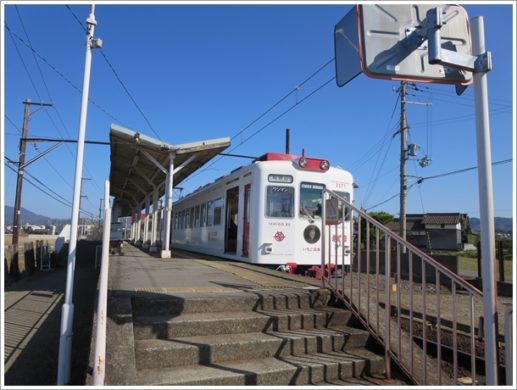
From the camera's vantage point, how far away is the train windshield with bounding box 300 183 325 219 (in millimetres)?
9492

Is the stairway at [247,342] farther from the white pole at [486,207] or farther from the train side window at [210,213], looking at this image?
the train side window at [210,213]

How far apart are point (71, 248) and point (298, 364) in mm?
2281

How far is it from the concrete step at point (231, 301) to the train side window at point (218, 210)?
23.7 feet

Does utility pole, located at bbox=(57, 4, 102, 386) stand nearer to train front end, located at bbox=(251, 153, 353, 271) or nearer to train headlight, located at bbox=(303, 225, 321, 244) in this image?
train front end, located at bbox=(251, 153, 353, 271)

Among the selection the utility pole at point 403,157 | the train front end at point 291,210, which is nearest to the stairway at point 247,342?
the train front end at point 291,210

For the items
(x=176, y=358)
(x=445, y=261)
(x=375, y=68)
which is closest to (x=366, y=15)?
(x=375, y=68)

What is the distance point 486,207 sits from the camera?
2666 mm

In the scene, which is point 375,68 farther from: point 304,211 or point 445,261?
point 445,261

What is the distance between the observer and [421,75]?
3.09 m

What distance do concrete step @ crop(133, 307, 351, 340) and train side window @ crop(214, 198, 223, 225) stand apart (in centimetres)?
772

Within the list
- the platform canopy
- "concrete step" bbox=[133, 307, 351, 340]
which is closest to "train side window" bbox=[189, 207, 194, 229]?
the platform canopy

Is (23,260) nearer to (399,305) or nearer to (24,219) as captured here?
(399,305)

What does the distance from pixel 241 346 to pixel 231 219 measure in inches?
328

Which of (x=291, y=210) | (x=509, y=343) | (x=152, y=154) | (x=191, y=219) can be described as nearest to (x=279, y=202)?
(x=291, y=210)
